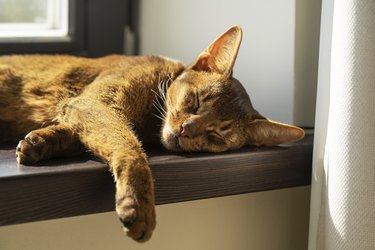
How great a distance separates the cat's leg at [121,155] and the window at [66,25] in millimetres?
421

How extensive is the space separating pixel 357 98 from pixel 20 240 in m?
0.70

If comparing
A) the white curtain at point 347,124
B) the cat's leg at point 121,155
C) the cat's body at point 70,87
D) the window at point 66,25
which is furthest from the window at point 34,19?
the white curtain at point 347,124

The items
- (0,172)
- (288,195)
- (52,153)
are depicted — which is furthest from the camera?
(288,195)

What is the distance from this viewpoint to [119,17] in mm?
1709

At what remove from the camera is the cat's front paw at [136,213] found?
3.04 ft

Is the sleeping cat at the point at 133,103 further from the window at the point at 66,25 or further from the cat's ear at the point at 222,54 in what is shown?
the window at the point at 66,25

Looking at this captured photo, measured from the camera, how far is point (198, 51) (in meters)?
1.61

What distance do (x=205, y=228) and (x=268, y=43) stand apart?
0.46m

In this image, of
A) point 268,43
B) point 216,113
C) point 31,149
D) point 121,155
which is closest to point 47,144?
point 31,149

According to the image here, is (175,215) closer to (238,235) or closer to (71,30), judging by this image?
(238,235)

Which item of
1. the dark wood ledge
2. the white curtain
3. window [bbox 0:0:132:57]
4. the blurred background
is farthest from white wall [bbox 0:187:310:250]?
window [bbox 0:0:132:57]

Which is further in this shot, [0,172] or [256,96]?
[256,96]

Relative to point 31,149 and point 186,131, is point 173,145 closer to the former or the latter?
point 186,131

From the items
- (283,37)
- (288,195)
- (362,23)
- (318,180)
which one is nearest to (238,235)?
(288,195)
